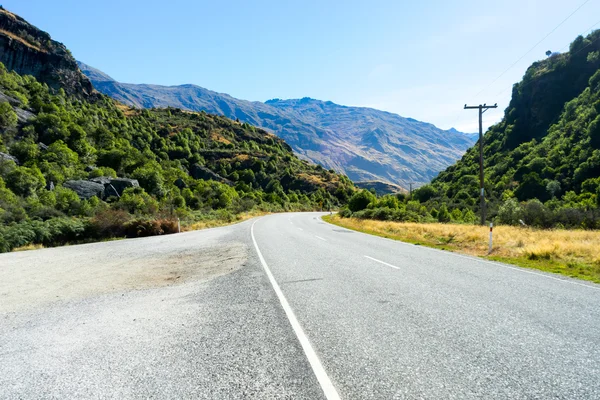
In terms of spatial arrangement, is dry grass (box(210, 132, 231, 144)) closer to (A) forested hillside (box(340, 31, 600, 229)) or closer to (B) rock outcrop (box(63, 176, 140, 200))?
(A) forested hillside (box(340, 31, 600, 229))

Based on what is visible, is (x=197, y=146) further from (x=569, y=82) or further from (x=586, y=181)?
(x=569, y=82)

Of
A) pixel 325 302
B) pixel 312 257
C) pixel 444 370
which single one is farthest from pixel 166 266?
pixel 444 370

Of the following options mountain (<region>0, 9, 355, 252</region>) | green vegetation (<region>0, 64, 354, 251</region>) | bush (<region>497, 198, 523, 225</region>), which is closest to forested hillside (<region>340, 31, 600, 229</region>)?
bush (<region>497, 198, 523, 225</region>)

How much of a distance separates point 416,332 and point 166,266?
8.66 meters

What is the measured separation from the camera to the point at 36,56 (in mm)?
97188

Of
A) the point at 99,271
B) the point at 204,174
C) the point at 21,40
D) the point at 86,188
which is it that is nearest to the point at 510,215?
the point at 99,271

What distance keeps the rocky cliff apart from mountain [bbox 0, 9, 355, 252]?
298mm

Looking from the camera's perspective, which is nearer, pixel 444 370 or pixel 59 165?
pixel 444 370

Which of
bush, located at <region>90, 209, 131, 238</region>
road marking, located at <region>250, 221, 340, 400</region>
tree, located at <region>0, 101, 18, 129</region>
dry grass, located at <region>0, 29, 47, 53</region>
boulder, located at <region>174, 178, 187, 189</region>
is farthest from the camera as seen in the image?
dry grass, located at <region>0, 29, 47, 53</region>

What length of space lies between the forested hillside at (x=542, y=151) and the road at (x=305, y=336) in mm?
32533

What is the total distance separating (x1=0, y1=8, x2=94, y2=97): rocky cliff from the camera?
303 ft

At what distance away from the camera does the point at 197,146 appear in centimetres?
11912

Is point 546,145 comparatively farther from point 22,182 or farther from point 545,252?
point 22,182

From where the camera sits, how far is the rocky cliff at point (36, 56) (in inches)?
3642
